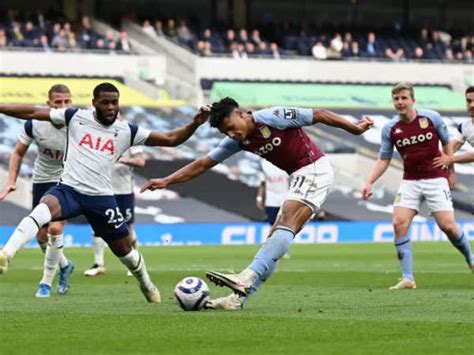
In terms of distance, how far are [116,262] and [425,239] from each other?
1410cm

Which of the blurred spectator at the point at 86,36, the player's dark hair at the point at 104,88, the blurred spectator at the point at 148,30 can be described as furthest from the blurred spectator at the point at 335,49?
the player's dark hair at the point at 104,88

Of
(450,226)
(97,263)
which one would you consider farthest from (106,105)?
(97,263)

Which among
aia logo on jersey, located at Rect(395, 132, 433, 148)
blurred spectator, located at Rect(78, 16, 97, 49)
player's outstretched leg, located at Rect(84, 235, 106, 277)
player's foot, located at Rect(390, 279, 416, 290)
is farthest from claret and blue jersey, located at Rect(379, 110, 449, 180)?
blurred spectator, located at Rect(78, 16, 97, 49)

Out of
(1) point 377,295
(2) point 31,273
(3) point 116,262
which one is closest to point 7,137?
(3) point 116,262

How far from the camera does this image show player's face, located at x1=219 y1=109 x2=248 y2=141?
42.2ft

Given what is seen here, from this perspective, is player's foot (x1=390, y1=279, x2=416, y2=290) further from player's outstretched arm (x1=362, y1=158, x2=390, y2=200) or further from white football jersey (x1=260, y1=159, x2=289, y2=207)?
white football jersey (x1=260, y1=159, x2=289, y2=207)

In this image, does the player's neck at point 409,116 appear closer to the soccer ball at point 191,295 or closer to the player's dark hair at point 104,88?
the player's dark hair at point 104,88

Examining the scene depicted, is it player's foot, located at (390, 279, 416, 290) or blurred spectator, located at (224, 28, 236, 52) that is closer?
player's foot, located at (390, 279, 416, 290)

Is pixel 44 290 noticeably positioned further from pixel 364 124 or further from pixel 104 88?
pixel 364 124

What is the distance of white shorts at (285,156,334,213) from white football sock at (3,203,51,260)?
92.1 inches

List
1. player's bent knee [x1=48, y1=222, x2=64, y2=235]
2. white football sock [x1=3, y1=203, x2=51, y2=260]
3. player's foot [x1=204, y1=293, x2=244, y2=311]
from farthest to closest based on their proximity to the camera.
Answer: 1. player's bent knee [x1=48, y1=222, x2=64, y2=235]
2. white football sock [x1=3, y1=203, x2=51, y2=260]
3. player's foot [x1=204, y1=293, x2=244, y2=311]

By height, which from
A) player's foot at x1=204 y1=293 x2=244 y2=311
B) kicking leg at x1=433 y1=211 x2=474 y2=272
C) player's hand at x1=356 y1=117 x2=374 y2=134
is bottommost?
kicking leg at x1=433 y1=211 x2=474 y2=272

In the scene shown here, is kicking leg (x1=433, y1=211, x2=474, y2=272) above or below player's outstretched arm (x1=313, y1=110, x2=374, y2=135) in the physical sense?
below

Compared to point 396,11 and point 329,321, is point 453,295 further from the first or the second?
point 396,11
